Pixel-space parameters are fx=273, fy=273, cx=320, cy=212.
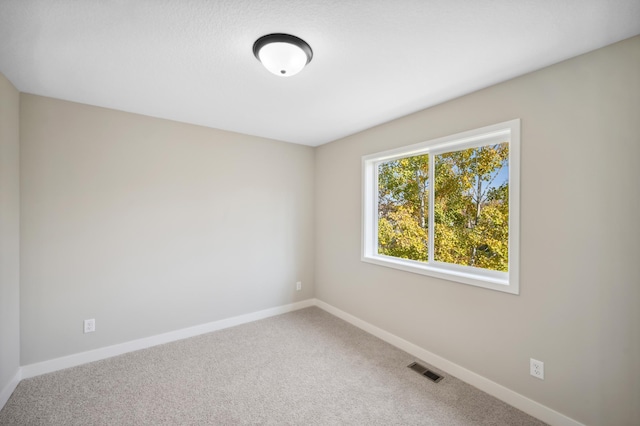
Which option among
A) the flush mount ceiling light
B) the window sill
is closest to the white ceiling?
the flush mount ceiling light

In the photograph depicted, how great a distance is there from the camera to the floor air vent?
2312 mm

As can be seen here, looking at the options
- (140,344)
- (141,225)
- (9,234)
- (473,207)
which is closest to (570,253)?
(473,207)

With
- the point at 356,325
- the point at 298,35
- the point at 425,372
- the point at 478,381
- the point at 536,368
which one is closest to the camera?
the point at 298,35

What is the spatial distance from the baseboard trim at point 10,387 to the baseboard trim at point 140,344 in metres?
0.05

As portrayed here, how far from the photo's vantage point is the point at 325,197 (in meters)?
3.95

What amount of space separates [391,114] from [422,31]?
1.29 meters

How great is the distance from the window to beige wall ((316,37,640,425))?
0.10 metres

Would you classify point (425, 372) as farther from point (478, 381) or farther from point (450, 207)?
point (450, 207)

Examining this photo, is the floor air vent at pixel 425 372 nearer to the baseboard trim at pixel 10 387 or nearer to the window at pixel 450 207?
the window at pixel 450 207

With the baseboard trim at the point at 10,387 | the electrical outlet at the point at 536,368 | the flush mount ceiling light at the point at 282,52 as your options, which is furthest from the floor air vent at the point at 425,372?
the baseboard trim at the point at 10,387

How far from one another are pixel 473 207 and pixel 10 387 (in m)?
3.97

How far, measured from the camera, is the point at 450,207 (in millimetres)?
2602

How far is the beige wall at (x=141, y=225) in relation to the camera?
236 centimetres

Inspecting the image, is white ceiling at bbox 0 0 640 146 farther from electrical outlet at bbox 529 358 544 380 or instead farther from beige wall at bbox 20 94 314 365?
electrical outlet at bbox 529 358 544 380
